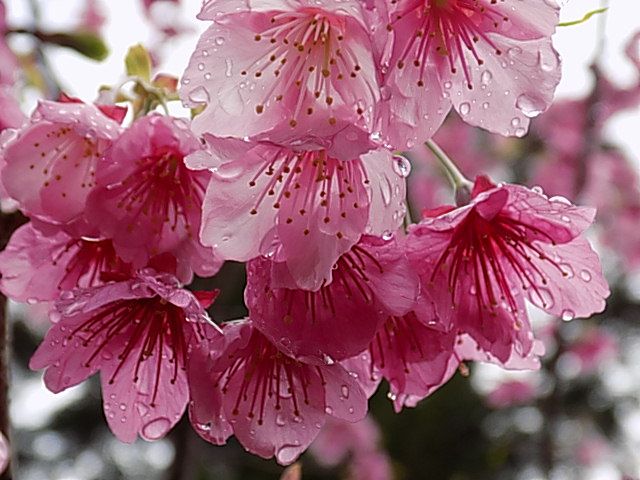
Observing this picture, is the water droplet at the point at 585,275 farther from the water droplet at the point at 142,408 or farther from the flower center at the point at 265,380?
the water droplet at the point at 142,408

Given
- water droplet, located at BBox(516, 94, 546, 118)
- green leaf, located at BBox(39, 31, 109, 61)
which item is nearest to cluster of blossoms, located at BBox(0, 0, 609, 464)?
water droplet, located at BBox(516, 94, 546, 118)

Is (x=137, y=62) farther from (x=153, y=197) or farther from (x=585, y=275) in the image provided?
(x=585, y=275)

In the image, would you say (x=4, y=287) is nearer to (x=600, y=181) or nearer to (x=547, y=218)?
(x=547, y=218)

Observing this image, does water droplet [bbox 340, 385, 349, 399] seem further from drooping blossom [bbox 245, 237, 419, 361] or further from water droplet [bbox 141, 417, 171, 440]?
water droplet [bbox 141, 417, 171, 440]

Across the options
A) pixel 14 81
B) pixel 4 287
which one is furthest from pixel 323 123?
pixel 14 81

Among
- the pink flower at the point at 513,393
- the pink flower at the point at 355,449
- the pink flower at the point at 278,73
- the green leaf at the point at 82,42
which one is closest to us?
the pink flower at the point at 278,73

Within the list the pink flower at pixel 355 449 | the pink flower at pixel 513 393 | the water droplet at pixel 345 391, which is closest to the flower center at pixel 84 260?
the water droplet at pixel 345 391
